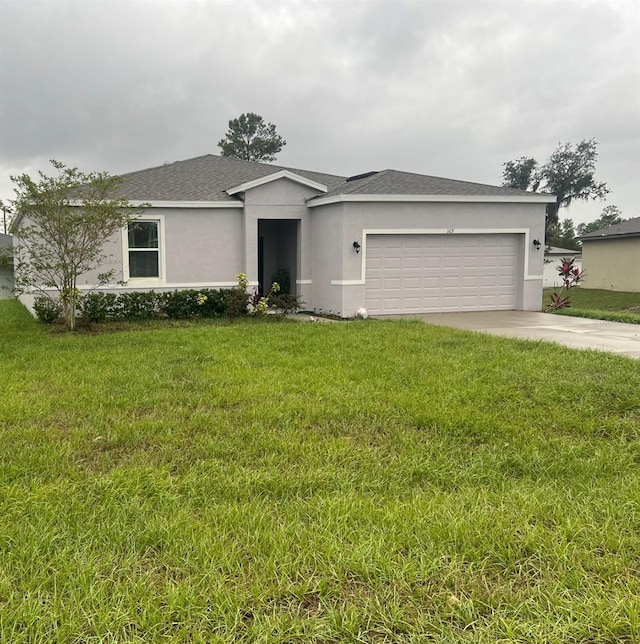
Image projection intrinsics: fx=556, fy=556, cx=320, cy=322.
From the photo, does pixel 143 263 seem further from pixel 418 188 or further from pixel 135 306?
pixel 418 188

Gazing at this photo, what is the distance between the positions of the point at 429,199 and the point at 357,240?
2.19 m

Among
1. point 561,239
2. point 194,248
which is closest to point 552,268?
point 561,239

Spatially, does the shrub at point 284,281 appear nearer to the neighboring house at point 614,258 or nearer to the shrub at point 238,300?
the shrub at point 238,300

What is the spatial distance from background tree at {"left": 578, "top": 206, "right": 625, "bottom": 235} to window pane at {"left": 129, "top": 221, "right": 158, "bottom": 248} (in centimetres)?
5741

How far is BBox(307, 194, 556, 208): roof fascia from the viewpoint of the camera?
13734 millimetres

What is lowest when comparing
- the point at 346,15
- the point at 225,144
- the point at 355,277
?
the point at 355,277

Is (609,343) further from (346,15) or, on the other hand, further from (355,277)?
(346,15)

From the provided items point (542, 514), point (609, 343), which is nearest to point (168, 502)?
point (542, 514)

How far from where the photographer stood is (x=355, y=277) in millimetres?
13922

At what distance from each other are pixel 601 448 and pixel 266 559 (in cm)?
309

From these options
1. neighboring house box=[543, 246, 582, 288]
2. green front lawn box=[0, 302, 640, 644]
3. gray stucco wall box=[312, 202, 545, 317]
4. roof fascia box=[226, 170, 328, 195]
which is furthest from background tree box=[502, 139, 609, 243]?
green front lawn box=[0, 302, 640, 644]

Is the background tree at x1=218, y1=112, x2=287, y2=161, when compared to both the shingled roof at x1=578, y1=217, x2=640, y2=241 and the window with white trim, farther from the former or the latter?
the window with white trim

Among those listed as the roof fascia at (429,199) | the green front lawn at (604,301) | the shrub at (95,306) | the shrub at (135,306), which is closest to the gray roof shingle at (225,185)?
the roof fascia at (429,199)

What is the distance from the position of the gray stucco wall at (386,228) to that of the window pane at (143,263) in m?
4.25
